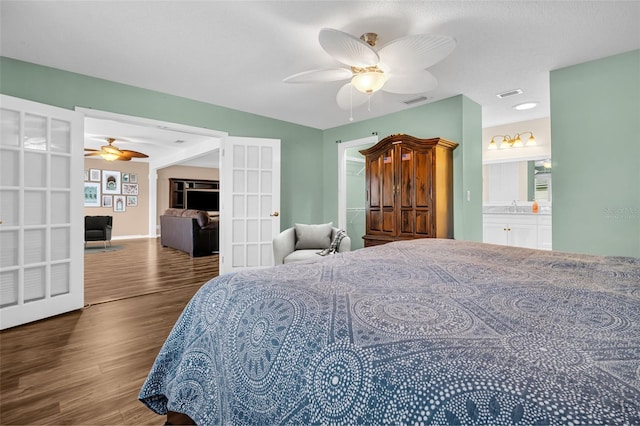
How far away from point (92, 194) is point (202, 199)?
3050mm

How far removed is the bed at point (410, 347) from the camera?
490 millimetres

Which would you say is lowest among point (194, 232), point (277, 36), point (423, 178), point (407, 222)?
point (194, 232)

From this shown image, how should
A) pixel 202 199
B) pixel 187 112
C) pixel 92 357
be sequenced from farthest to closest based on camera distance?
pixel 202 199 < pixel 187 112 < pixel 92 357

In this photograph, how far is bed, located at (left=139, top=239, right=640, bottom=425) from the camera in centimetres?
49

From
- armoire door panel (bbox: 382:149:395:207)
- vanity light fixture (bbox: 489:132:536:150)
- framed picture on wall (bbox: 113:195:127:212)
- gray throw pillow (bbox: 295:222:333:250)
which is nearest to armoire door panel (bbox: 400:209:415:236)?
armoire door panel (bbox: 382:149:395:207)

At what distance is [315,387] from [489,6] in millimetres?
2611

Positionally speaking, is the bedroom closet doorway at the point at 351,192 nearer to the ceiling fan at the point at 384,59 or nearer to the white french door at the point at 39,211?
the ceiling fan at the point at 384,59

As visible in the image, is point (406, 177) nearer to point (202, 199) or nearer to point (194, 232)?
point (194, 232)

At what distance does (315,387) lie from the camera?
0.66 m

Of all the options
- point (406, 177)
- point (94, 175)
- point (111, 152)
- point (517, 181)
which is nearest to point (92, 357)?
point (406, 177)

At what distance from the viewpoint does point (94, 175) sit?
27.8 ft

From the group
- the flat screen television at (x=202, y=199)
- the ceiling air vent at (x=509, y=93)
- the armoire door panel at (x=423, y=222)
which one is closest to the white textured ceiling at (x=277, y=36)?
the ceiling air vent at (x=509, y=93)

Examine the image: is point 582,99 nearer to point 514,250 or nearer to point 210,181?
point 514,250

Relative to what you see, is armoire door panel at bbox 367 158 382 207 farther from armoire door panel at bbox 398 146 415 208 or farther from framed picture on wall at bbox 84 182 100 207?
framed picture on wall at bbox 84 182 100 207
